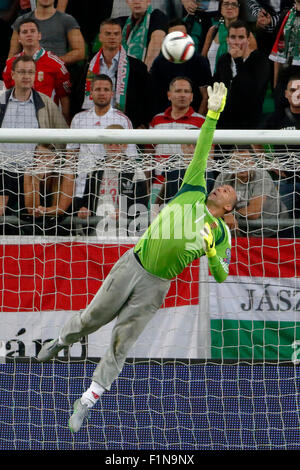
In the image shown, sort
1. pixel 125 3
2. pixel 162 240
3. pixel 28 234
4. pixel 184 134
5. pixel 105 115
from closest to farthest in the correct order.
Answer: pixel 162 240, pixel 184 134, pixel 28 234, pixel 105 115, pixel 125 3

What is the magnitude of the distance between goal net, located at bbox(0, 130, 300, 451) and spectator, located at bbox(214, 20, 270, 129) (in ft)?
3.47

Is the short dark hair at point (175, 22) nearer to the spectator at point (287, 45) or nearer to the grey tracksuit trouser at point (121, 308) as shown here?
the spectator at point (287, 45)

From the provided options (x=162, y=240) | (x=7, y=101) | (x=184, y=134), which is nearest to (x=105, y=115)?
(x=7, y=101)

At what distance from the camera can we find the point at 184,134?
6641mm

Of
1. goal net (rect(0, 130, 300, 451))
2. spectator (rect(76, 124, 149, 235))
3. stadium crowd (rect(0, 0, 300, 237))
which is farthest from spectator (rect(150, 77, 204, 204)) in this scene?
goal net (rect(0, 130, 300, 451))

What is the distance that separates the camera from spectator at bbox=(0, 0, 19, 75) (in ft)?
31.6

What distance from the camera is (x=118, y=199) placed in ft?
26.7

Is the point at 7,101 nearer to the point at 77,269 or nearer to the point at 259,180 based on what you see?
the point at 77,269

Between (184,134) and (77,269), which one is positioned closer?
(184,134)

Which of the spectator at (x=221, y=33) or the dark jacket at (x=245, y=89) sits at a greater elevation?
the spectator at (x=221, y=33)

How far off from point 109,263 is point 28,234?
912 mm

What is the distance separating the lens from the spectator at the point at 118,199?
26.3 ft

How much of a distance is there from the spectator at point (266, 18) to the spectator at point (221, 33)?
0.75 feet

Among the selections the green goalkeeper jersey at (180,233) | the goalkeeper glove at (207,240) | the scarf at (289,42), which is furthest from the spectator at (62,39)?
the goalkeeper glove at (207,240)
